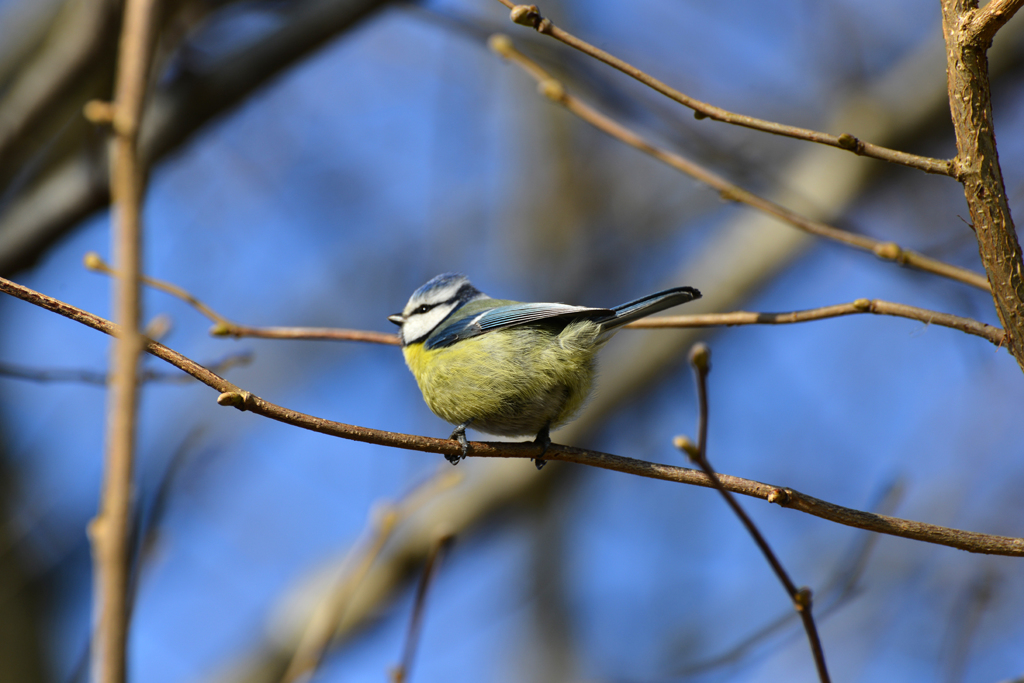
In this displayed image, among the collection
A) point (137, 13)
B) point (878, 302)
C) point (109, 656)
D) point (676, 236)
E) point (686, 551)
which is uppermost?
point (676, 236)

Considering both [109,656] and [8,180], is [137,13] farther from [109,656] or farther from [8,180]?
[8,180]

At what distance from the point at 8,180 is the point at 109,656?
3873 mm

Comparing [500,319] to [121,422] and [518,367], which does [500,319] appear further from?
[121,422]

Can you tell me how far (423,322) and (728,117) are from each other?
5.73ft

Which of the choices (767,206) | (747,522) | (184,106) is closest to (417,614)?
(747,522)

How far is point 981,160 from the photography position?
4.27 feet

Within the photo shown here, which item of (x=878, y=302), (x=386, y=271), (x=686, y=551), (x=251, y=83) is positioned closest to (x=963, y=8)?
(x=878, y=302)

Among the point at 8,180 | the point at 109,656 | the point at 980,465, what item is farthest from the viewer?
the point at 980,465

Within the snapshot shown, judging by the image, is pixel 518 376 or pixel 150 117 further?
pixel 150 117

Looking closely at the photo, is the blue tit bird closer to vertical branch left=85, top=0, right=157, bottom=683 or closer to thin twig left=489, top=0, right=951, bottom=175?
thin twig left=489, top=0, right=951, bottom=175

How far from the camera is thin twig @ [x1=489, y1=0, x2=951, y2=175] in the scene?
1.41m

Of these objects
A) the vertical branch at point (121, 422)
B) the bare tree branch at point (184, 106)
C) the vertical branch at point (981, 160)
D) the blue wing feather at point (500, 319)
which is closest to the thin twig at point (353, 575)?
the blue wing feather at point (500, 319)

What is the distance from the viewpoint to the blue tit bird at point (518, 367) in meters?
2.49

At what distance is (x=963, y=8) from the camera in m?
1.31
